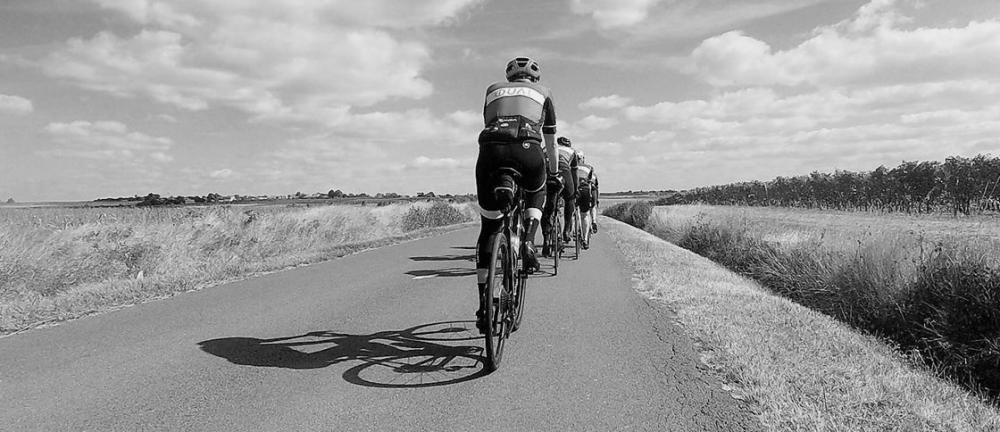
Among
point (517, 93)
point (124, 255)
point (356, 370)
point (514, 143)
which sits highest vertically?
point (517, 93)

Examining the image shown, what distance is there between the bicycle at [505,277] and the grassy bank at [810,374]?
1596 mm

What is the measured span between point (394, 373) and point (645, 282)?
533cm

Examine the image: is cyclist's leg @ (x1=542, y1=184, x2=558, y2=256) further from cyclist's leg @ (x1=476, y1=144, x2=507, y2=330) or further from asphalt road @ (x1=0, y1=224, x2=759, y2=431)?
Result: cyclist's leg @ (x1=476, y1=144, x2=507, y2=330)

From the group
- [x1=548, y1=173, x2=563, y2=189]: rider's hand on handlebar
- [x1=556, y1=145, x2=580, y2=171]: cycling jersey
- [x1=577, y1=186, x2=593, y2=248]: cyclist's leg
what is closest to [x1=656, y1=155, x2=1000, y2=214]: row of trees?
[x1=577, y1=186, x2=593, y2=248]: cyclist's leg

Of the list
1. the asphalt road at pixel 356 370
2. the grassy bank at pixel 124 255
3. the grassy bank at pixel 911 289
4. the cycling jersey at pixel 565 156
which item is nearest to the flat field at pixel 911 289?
the grassy bank at pixel 911 289

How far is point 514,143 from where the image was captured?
4227 millimetres

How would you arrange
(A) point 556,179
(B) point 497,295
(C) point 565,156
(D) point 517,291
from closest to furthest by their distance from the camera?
(B) point 497,295, (D) point 517,291, (A) point 556,179, (C) point 565,156

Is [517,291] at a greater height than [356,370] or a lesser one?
greater

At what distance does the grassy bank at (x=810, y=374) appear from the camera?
3.45 m

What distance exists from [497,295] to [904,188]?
3596cm

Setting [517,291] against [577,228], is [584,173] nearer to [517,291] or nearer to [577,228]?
[577,228]

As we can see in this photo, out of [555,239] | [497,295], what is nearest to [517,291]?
[497,295]

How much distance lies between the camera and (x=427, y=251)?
13992 millimetres

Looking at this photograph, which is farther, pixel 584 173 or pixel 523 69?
pixel 584 173
